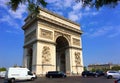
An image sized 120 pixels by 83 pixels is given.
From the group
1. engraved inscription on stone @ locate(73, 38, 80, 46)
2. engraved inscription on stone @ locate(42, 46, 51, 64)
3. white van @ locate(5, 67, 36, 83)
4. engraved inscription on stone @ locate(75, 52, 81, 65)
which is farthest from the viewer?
engraved inscription on stone @ locate(73, 38, 80, 46)

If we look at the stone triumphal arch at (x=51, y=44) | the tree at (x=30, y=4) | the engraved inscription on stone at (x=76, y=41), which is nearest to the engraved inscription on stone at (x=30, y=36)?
the stone triumphal arch at (x=51, y=44)

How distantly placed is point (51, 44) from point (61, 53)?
22.3 ft

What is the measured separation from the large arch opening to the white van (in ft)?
52.5

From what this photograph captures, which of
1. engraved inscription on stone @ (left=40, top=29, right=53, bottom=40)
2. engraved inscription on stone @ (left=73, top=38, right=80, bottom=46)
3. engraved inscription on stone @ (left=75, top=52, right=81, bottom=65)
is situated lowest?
engraved inscription on stone @ (left=75, top=52, right=81, bottom=65)

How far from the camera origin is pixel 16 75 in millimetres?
22797

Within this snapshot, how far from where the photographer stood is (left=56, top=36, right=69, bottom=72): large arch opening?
39.1 meters

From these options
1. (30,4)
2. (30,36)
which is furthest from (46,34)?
(30,4)

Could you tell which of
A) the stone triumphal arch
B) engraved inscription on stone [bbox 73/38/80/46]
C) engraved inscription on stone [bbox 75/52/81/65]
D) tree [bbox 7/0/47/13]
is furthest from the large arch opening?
tree [bbox 7/0/47/13]

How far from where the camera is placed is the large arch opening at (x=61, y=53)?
128ft

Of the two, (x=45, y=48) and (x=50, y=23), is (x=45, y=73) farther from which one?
(x=50, y=23)

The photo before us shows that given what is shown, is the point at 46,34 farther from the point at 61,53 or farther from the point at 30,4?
the point at 30,4

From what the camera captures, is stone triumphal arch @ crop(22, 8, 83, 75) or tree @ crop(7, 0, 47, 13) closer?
tree @ crop(7, 0, 47, 13)

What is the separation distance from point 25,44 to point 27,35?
6.45 ft

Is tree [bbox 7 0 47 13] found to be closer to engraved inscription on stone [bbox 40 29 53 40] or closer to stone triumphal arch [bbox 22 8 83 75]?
stone triumphal arch [bbox 22 8 83 75]
